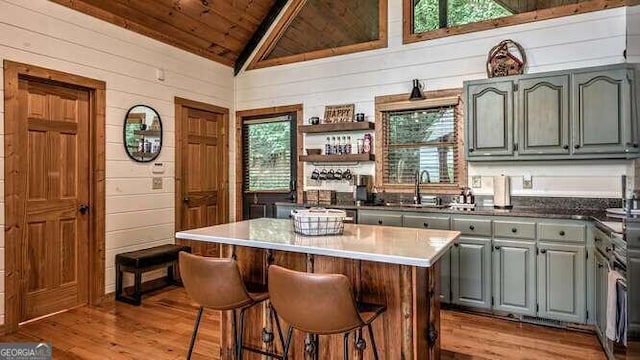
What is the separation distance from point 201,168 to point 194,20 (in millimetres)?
1808

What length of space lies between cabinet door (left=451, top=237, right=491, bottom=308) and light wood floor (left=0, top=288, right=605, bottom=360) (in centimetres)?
16

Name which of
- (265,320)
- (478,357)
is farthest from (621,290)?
(265,320)

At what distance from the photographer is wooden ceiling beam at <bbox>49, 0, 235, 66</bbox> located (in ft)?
12.2

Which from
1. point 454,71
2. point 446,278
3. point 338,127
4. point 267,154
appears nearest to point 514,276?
point 446,278

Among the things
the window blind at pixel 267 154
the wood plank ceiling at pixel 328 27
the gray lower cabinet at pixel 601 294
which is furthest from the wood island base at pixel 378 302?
the wood plank ceiling at pixel 328 27

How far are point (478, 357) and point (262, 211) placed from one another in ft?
11.3

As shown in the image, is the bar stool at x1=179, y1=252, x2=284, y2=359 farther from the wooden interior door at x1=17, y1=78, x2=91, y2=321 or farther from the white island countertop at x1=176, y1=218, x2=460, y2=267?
the wooden interior door at x1=17, y1=78, x2=91, y2=321

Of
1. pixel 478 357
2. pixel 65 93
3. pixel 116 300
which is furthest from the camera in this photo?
pixel 116 300

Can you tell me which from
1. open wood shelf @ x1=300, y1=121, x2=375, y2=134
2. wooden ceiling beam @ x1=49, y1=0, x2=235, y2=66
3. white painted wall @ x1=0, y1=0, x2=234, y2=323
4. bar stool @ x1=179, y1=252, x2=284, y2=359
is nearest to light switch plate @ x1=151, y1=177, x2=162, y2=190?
white painted wall @ x1=0, y1=0, x2=234, y2=323

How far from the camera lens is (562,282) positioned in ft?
10.4

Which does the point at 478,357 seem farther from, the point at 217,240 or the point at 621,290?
the point at 217,240

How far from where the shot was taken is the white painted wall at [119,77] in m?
3.30

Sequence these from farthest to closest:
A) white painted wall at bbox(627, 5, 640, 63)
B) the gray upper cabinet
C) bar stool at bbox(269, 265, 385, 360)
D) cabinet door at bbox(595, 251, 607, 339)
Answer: the gray upper cabinet → cabinet door at bbox(595, 251, 607, 339) → bar stool at bbox(269, 265, 385, 360) → white painted wall at bbox(627, 5, 640, 63)

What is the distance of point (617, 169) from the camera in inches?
136
